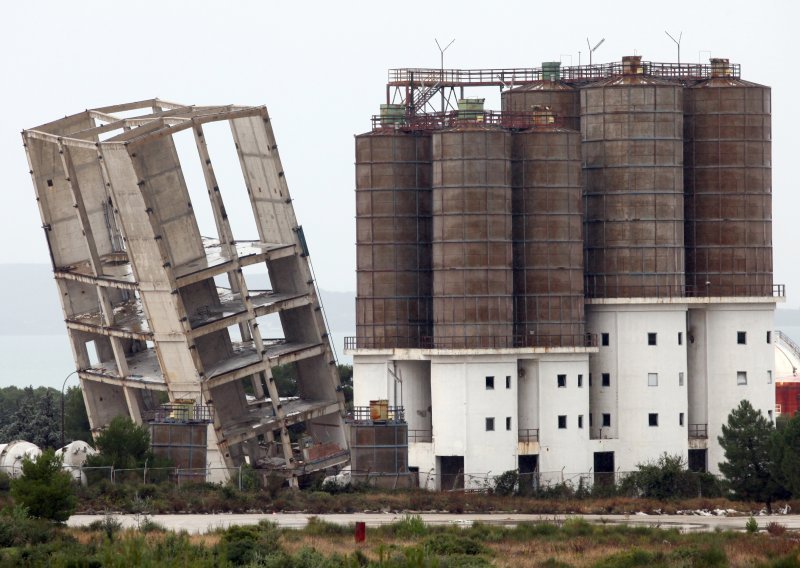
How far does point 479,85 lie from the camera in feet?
311

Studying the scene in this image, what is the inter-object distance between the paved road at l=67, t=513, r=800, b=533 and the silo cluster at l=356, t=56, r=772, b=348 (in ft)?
51.7

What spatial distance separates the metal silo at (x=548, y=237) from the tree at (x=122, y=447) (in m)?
19.1

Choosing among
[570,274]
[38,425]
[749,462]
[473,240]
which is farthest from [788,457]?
[38,425]

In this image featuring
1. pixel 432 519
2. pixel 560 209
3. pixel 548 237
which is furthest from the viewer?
pixel 548 237

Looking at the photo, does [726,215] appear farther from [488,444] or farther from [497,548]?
[497,548]

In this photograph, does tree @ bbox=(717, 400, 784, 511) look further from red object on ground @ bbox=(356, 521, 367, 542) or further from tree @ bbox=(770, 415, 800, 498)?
red object on ground @ bbox=(356, 521, 367, 542)

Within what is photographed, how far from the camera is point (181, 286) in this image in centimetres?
8025

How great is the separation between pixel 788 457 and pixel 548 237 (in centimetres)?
1606

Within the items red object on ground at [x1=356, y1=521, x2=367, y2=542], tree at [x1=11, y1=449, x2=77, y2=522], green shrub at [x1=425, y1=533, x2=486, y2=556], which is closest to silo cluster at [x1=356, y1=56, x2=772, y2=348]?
tree at [x1=11, y1=449, x2=77, y2=522]

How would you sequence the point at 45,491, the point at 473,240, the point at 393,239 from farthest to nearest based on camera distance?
the point at 393,239, the point at 473,240, the point at 45,491

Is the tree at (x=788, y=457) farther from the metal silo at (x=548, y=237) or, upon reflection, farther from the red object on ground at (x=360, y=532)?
the red object on ground at (x=360, y=532)

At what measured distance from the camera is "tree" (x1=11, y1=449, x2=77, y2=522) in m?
59.7

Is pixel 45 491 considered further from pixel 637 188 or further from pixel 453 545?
Answer: pixel 637 188

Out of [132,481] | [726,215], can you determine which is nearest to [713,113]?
[726,215]
